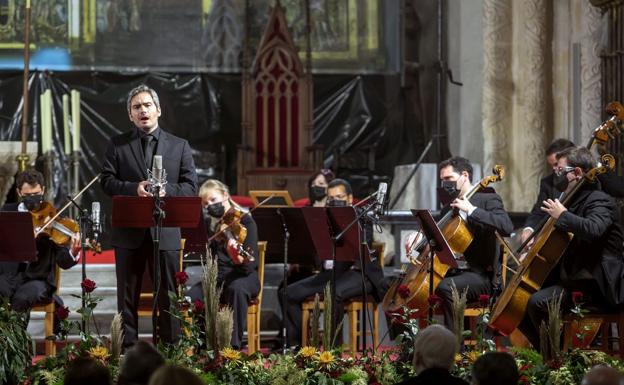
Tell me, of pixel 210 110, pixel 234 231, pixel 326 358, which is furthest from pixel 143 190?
pixel 210 110

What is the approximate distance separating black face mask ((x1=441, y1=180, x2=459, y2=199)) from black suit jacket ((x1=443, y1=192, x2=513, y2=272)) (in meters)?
0.18

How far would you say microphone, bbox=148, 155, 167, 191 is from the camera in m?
6.30

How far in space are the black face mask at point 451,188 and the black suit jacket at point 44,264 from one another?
2.56m

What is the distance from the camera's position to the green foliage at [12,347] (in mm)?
5945

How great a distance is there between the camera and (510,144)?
11164 mm

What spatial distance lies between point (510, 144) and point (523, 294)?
427 centimetres

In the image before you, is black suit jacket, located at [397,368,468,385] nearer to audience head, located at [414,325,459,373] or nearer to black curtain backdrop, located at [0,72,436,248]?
audience head, located at [414,325,459,373]

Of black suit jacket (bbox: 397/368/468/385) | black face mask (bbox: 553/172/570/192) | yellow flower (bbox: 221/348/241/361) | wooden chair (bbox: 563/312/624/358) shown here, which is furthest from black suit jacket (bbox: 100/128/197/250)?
black suit jacket (bbox: 397/368/468/385)

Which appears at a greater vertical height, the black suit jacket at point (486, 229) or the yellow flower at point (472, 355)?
the black suit jacket at point (486, 229)

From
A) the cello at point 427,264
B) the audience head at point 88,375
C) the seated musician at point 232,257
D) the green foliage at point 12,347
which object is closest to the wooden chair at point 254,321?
the seated musician at point 232,257

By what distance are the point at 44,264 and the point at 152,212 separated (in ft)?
6.82

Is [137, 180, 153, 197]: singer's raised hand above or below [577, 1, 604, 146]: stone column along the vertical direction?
below

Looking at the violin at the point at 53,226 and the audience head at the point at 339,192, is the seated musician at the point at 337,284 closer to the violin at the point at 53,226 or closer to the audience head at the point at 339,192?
the audience head at the point at 339,192

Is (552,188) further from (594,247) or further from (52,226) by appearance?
(52,226)
